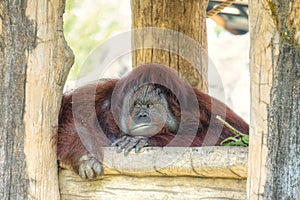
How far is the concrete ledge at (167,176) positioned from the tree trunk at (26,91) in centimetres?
20

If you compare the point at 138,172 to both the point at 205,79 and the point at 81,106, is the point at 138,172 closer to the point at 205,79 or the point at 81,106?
the point at 81,106

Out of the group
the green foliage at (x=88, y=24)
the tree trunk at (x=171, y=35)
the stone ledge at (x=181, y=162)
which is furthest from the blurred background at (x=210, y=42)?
the stone ledge at (x=181, y=162)

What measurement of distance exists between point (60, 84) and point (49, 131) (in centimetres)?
21

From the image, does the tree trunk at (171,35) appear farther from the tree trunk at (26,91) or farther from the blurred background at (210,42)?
the blurred background at (210,42)

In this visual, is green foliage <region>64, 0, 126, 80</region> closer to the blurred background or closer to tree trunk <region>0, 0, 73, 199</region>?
the blurred background

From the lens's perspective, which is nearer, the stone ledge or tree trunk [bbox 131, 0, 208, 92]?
the stone ledge

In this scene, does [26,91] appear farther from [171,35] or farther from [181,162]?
[171,35]

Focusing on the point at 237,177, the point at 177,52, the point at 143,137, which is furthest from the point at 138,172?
the point at 177,52

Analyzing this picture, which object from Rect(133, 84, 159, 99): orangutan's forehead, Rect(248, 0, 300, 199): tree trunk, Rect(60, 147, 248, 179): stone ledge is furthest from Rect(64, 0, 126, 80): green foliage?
Rect(248, 0, 300, 199): tree trunk

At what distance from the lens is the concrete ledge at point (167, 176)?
2594 millimetres

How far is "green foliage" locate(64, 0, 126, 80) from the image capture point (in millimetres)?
11102

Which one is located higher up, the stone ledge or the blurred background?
the stone ledge

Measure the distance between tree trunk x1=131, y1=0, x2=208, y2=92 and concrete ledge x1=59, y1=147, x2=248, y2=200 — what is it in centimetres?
138

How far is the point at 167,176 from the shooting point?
281cm
